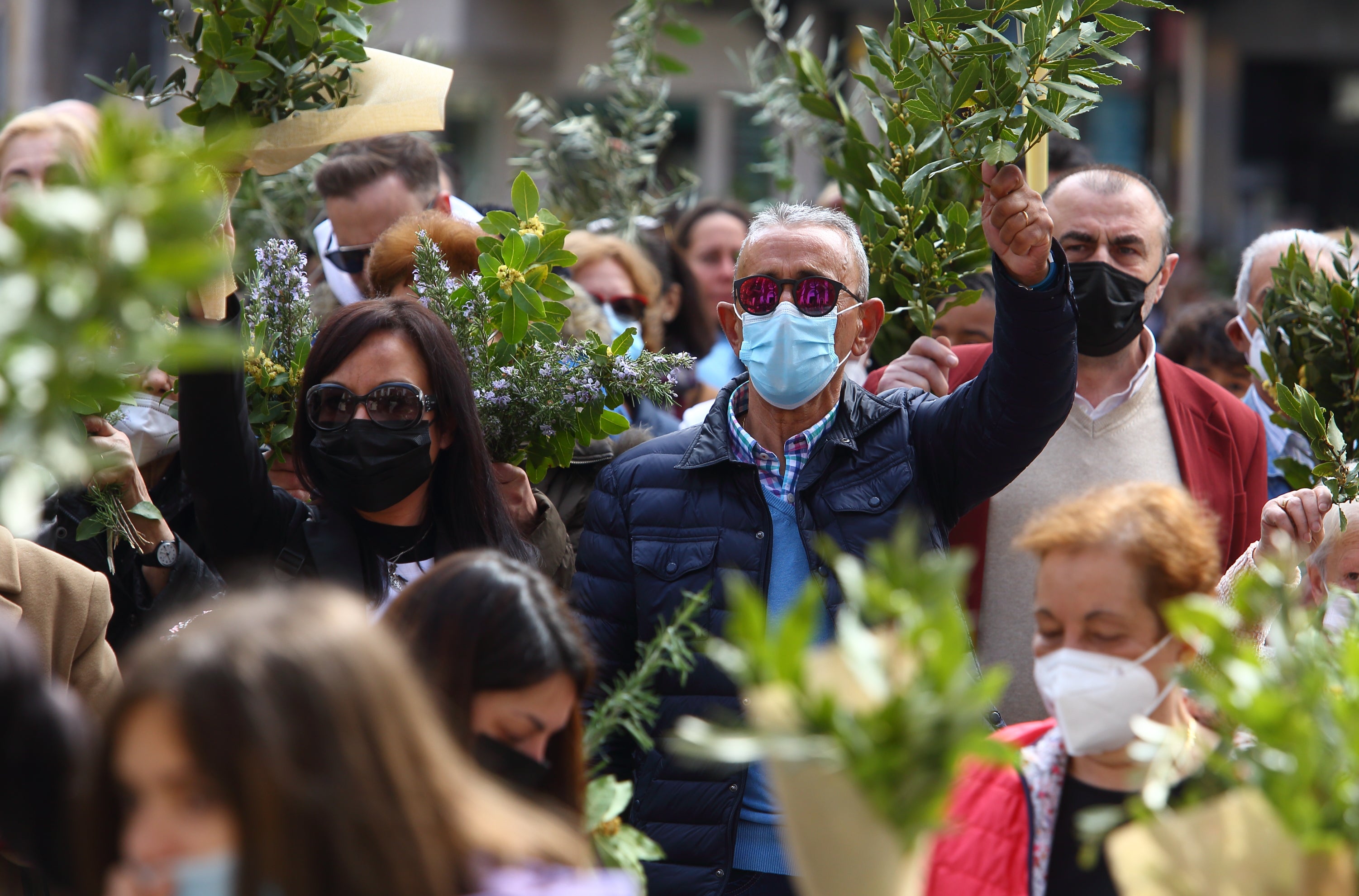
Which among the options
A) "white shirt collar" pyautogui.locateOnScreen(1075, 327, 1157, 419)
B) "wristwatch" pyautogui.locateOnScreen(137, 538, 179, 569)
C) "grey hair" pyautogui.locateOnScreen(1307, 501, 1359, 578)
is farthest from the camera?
"white shirt collar" pyautogui.locateOnScreen(1075, 327, 1157, 419)

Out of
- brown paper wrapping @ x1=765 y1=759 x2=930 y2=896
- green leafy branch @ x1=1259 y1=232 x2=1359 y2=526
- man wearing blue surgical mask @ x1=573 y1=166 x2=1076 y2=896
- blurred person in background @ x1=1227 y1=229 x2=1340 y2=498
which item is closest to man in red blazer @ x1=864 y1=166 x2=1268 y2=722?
green leafy branch @ x1=1259 y1=232 x2=1359 y2=526

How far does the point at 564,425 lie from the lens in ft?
11.1

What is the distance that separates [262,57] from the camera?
3.11 metres

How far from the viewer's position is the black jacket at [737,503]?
9.64ft

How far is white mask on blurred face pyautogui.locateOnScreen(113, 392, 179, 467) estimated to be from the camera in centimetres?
344

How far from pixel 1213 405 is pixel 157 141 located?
2955 millimetres

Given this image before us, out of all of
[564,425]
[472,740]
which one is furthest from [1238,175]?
[472,740]

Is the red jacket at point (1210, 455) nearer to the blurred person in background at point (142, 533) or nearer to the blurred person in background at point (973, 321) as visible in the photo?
the blurred person in background at point (973, 321)

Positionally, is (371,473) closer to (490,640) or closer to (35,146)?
(490,640)

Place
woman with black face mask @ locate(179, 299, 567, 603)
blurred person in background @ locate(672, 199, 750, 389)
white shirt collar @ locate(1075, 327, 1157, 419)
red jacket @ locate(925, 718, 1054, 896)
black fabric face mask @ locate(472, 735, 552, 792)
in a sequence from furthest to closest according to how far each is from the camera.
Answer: blurred person in background @ locate(672, 199, 750, 389) → white shirt collar @ locate(1075, 327, 1157, 419) → woman with black face mask @ locate(179, 299, 567, 603) → red jacket @ locate(925, 718, 1054, 896) → black fabric face mask @ locate(472, 735, 552, 792)

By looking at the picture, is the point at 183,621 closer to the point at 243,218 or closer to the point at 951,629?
the point at 951,629

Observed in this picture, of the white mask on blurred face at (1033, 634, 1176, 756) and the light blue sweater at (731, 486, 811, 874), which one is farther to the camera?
the light blue sweater at (731, 486, 811, 874)

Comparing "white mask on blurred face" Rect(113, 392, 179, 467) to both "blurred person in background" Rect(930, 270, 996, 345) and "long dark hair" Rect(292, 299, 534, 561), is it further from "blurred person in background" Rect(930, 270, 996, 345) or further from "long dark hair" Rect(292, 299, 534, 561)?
"blurred person in background" Rect(930, 270, 996, 345)

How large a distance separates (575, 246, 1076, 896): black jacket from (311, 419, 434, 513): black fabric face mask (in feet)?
1.37
